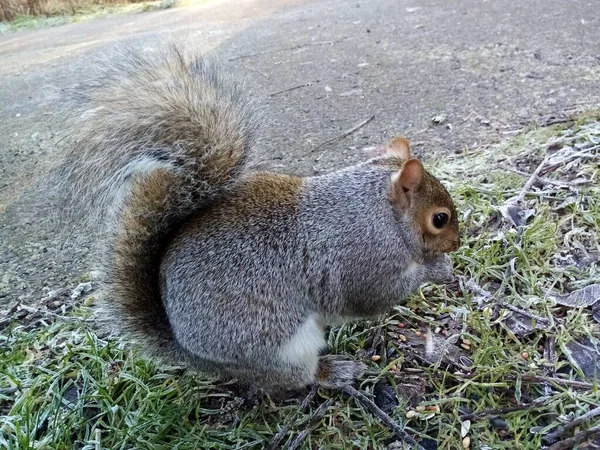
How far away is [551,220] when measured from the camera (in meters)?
1.64

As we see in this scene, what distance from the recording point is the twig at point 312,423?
3.83ft

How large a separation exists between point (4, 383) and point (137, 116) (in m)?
0.78

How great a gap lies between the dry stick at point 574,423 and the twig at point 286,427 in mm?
498

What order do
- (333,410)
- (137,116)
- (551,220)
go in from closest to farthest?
(137,116) → (333,410) → (551,220)

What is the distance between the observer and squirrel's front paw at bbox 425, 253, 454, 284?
1402mm

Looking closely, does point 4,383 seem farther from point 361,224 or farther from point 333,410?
point 361,224

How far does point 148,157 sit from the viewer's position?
1131 millimetres

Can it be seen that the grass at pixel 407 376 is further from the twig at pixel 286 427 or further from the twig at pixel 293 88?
the twig at pixel 293 88

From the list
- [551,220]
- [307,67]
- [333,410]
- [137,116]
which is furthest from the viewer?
[307,67]

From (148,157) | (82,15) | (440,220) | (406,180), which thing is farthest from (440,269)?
(82,15)

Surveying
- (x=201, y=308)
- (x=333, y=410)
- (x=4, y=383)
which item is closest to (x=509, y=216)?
(x=333, y=410)

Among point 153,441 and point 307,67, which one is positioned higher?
point 307,67

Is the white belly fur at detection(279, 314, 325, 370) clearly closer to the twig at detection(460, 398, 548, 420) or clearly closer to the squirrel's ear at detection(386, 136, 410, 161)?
the twig at detection(460, 398, 548, 420)

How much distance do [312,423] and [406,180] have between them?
23.0 inches
